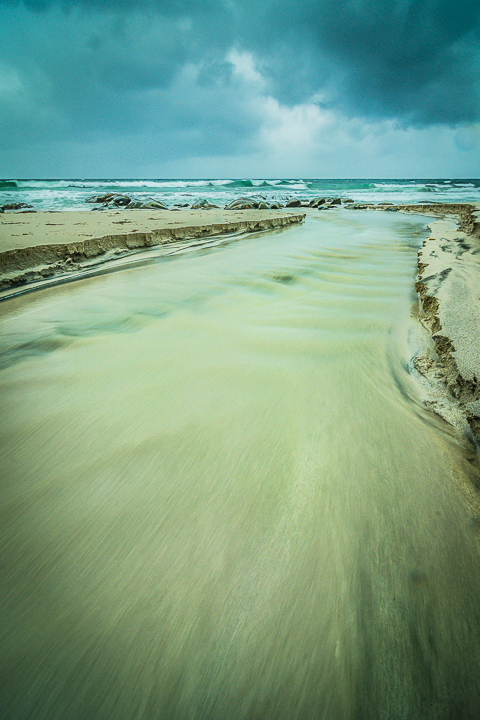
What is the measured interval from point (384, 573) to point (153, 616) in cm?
40

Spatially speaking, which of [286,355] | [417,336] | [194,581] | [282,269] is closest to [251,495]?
[194,581]

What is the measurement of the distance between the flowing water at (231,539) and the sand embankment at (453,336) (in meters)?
0.08

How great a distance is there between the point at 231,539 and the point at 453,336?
108 centimetres

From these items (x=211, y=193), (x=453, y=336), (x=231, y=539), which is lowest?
(x=231, y=539)

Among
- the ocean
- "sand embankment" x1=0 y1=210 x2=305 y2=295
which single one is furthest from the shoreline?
the ocean

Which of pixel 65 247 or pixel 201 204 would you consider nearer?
pixel 65 247

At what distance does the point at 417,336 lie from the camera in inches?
56.9

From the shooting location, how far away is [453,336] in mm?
1185

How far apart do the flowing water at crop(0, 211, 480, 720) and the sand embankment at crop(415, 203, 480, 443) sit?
0.08 m

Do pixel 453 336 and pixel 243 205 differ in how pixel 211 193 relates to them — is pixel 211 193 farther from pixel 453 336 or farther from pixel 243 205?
pixel 453 336

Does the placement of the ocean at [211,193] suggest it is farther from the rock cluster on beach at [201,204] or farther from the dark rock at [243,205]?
the dark rock at [243,205]

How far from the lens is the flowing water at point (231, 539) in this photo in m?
0.45

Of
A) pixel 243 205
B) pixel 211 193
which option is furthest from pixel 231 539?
pixel 211 193

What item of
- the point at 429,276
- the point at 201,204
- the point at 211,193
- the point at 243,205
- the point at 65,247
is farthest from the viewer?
the point at 211,193
